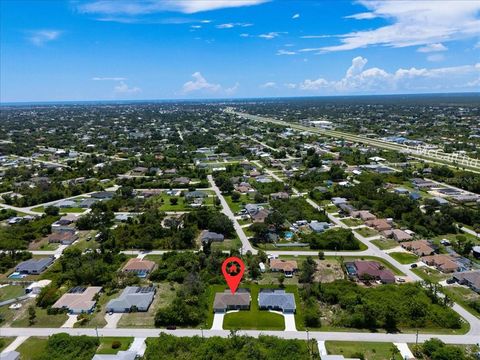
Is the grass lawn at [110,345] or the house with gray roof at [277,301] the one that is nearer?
the grass lawn at [110,345]

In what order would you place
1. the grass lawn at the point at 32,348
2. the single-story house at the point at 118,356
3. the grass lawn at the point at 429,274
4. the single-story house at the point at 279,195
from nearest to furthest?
the single-story house at the point at 118,356 < the grass lawn at the point at 32,348 < the grass lawn at the point at 429,274 < the single-story house at the point at 279,195

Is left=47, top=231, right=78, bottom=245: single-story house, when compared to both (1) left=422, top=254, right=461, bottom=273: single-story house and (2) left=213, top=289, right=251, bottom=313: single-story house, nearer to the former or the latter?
(2) left=213, top=289, right=251, bottom=313: single-story house

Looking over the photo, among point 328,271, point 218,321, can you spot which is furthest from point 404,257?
point 218,321

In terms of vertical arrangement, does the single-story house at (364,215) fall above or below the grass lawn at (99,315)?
above

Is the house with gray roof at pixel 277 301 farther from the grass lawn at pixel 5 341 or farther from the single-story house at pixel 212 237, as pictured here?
the grass lawn at pixel 5 341

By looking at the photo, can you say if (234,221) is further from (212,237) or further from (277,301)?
(277,301)

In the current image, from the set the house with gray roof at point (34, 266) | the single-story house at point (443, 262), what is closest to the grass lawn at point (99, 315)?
the house with gray roof at point (34, 266)

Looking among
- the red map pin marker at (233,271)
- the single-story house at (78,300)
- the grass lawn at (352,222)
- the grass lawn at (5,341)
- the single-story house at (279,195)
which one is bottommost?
the grass lawn at (5,341)
